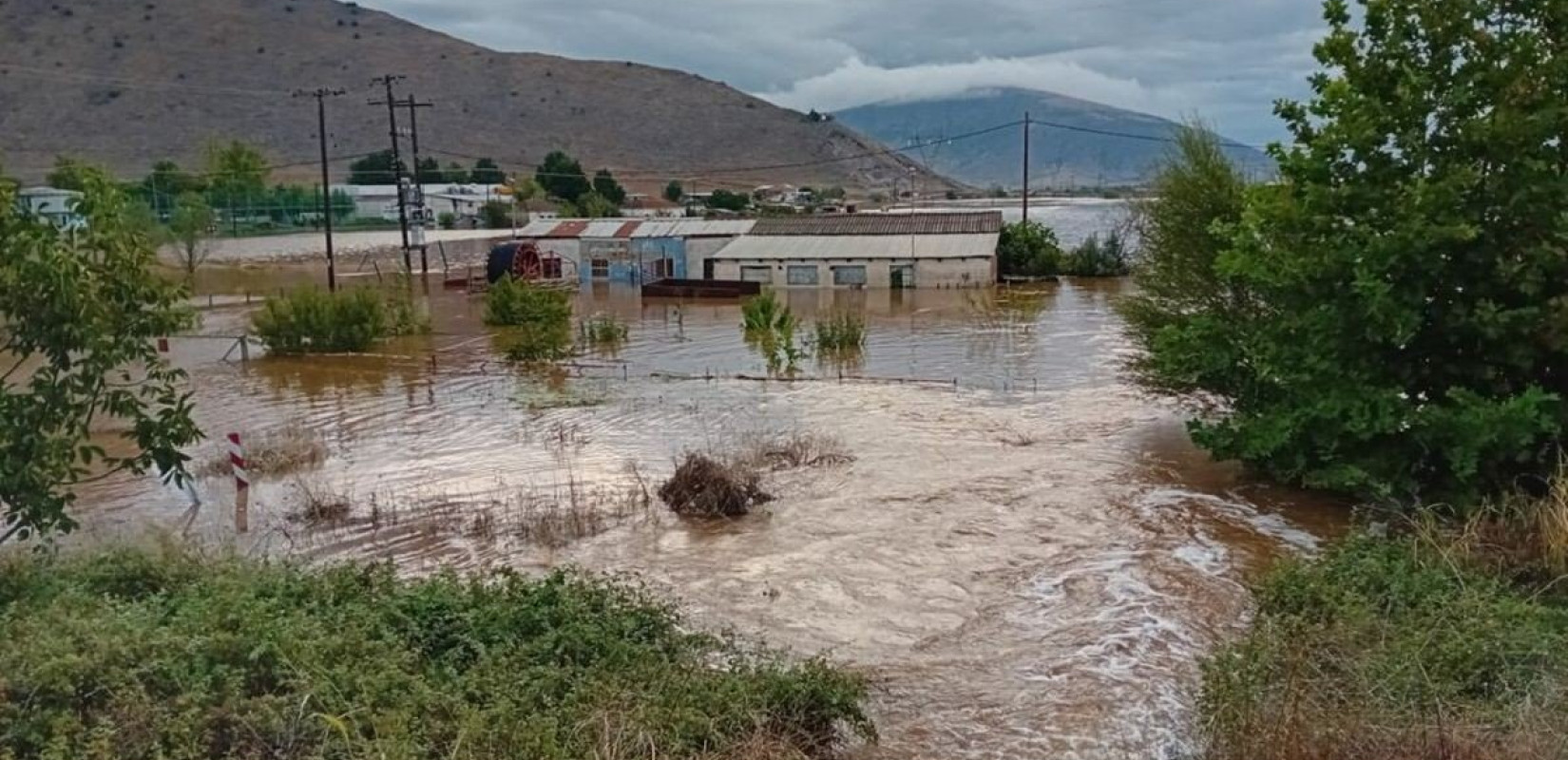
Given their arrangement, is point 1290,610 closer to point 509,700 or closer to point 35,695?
point 509,700

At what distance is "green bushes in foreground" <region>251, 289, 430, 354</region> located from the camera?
→ 31.5 m

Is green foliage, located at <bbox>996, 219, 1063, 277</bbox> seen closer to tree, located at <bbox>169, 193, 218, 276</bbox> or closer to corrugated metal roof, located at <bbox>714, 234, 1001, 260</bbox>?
corrugated metal roof, located at <bbox>714, 234, 1001, 260</bbox>

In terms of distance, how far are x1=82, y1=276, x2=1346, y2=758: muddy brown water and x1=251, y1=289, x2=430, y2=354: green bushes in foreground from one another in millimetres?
2497

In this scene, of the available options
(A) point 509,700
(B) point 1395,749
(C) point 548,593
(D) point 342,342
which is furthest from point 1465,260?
(D) point 342,342

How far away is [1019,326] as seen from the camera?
119 feet

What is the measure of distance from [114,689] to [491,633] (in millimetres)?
2461

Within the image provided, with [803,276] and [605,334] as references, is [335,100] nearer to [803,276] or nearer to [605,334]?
[803,276]

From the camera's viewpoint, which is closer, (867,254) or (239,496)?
(239,496)

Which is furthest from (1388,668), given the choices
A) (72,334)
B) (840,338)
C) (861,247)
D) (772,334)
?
(861,247)

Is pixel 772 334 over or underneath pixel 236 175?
underneath

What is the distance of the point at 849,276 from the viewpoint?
5131cm

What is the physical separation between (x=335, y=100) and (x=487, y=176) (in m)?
26.8

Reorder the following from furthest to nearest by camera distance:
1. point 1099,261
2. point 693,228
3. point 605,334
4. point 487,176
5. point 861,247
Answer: point 487,176
point 693,228
point 1099,261
point 861,247
point 605,334

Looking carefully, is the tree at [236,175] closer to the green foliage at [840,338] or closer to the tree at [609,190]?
the tree at [609,190]
